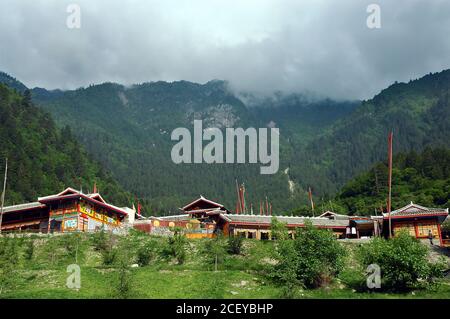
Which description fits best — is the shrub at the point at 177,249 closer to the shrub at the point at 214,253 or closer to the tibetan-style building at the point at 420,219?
the shrub at the point at 214,253

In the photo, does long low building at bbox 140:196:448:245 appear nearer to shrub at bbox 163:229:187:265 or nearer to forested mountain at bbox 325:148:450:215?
shrub at bbox 163:229:187:265

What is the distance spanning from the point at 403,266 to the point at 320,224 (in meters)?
31.1

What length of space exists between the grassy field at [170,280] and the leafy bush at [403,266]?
1151mm

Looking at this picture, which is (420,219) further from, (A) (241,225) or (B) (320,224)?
(A) (241,225)

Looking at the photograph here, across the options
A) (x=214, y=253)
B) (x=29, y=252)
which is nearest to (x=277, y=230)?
(x=214, y=253)

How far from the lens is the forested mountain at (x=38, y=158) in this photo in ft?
413

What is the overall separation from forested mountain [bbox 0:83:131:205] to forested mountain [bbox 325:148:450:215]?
63.6 meters

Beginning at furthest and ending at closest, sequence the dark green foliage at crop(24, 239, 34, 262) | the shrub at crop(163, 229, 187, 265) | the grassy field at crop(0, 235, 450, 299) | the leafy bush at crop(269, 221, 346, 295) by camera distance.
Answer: the dark green foliage at crop(24, 239, 34, 262), the shrub at crop(163, 229, 187, 265), the leafy bush at crop(269, 221, 346, 295), the grassy field at crop(0, 235, 450, 299)

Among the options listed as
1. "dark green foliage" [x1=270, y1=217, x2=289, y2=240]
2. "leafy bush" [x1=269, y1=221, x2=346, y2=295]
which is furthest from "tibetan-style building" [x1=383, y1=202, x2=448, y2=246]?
"leafy bush" [x1=269, y1=221, x2=346, y2=295]

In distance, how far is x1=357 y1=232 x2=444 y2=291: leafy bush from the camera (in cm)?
4116

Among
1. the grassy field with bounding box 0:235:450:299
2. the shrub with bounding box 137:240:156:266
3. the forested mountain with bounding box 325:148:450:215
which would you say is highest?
the forested mountain with bounding box 325:148:450:215

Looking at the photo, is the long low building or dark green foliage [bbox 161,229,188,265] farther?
the long low building

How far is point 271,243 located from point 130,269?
1808 cm

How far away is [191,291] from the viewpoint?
39.9 m
